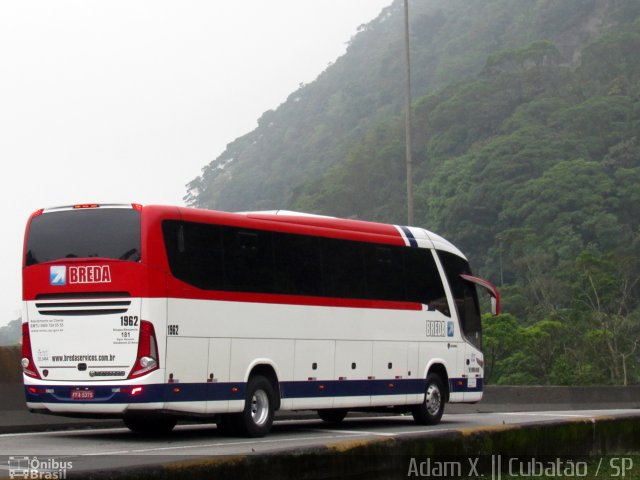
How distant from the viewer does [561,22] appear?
182 m

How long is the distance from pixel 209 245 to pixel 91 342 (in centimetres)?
195

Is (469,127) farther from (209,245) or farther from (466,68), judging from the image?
(209,245)

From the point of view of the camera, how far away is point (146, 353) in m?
15.0

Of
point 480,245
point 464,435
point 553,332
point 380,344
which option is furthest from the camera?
point 480,245

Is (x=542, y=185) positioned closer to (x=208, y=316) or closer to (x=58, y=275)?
(x=208, y=316)

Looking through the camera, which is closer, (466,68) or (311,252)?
(311,252)

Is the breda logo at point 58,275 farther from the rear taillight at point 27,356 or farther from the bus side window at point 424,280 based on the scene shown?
the bus side window at point 424,280

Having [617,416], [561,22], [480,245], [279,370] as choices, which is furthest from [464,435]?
[561,22]

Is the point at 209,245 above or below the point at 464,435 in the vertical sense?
A: above

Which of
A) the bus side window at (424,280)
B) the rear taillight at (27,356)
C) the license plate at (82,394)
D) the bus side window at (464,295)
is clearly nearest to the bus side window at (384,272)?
the bus side window at (424,280)

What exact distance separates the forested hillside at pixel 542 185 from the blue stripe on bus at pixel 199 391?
43.4 m

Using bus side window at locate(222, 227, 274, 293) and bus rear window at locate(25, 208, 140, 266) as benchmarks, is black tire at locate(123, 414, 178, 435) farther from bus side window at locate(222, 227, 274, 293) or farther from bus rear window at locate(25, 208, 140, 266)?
bus rear window at locate(25, 208, 140, 266)

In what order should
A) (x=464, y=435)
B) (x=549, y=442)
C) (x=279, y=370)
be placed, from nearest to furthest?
(x=464, y=435) < (x=549, y=442) < (x=279, y=370)

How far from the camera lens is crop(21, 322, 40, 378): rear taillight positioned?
1573cm
